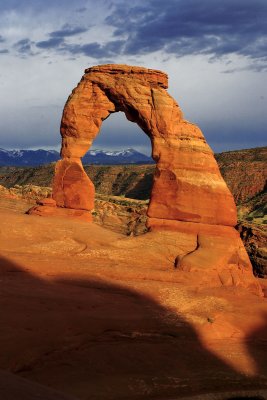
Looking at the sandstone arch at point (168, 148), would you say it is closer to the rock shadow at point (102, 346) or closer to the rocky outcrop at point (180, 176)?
the rocky outcrop at point (180, 176)

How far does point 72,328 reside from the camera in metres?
12.1

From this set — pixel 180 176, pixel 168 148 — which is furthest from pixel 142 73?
pixel 180 176

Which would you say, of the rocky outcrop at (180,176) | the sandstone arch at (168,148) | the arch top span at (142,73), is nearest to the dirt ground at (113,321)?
the rocky outcrop at (180,176)

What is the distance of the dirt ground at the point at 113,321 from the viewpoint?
1028 centimetres

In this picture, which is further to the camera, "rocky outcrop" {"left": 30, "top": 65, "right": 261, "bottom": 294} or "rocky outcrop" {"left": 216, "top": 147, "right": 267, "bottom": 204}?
"rocky outcrop" {"left": 216, "top": 147, "right": 267, "bottom": 204}

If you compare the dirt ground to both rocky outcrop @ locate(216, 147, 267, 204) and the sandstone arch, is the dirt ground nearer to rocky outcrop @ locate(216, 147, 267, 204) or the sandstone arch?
the sandstone arch

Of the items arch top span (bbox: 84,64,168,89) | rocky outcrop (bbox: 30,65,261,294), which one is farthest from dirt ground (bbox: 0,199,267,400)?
arch top span (bbox: 84,64,168,89)

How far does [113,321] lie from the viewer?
13305 millimetres

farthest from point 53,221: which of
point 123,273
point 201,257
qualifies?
point 201,257

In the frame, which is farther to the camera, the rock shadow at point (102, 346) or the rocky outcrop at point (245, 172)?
the rocky outcrop at point (245, 172)

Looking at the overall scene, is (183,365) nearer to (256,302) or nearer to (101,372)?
(101,372)

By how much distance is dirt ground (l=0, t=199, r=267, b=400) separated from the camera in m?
10.3

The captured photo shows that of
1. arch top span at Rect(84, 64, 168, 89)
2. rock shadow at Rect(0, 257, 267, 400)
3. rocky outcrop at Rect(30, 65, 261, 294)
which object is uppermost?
arch top span at Rect(84, 64, 168, 89)

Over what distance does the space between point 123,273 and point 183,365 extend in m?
6.09
